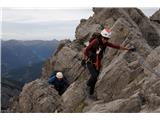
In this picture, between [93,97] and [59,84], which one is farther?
[59,84]

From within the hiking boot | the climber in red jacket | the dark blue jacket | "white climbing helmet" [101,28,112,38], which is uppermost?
"white climbing helmet" [101,28,112,38]

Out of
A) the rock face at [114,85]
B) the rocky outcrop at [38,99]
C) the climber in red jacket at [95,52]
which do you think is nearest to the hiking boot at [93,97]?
the rock face at [114,85]

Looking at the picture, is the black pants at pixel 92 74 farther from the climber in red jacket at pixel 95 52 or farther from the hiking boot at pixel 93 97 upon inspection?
the hiking boot at pixel 93 97

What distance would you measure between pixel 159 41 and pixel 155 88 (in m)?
16.5

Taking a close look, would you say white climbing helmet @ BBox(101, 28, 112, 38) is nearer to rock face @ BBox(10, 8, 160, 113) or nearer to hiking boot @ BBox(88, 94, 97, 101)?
rock face @ BBox(10, 8, 160, 113)

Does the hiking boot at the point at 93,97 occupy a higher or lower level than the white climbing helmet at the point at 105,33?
lower

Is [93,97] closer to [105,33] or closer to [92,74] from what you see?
[92,74]

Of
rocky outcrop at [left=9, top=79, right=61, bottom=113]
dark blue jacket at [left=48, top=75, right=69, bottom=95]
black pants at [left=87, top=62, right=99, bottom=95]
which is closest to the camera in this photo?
black pants at [left=87, top=62, right=99, bottom=95]

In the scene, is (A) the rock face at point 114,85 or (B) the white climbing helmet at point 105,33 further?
(B) the white climbing helmet at point 105,33

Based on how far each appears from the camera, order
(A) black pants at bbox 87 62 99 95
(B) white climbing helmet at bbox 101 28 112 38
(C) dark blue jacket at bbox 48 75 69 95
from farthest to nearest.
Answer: (C) dark blue jacket at bbox 48 75 69 95
(A) black pants at bbox 87 62 99 95
(B) white climbing helmet at bbox 101 28 112 38

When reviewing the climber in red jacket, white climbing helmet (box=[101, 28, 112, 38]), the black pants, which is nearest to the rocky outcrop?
the black pants

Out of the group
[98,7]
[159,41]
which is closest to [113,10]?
[98,7]

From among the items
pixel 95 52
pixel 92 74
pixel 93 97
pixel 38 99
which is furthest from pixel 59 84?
pixel 95 52

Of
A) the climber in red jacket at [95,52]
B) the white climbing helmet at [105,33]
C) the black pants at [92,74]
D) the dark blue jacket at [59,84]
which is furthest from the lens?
the dark blue jacket at [59,84]
